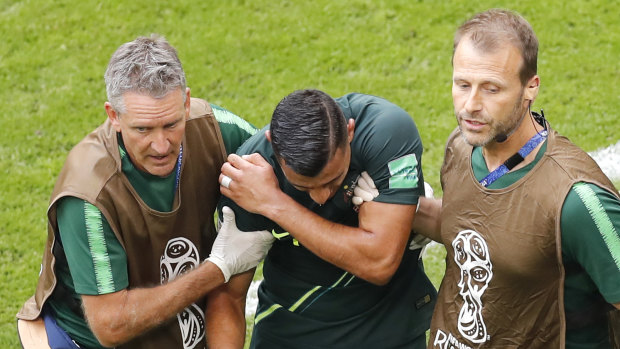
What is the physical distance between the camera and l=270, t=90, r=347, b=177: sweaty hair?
3750mm

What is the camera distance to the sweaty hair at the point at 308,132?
12.3ft

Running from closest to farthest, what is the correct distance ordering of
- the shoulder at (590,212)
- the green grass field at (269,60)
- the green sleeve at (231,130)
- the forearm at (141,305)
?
the shoulder at (590,212)
the forearm at (141,305)
the green sleeve at (231,130)
the green grass field at (269,60)

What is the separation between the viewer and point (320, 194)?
4.02 meters

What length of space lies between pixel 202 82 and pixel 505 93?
5.15 m

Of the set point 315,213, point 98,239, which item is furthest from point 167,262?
point 315,213

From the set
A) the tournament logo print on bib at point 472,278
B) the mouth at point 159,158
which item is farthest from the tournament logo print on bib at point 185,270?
the tournament logo print on bib at point 472,278

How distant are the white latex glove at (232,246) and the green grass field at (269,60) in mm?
3208

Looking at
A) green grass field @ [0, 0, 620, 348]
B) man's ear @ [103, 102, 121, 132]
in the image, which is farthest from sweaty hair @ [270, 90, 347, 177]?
green grass field @ [0, 0, 620, 348]

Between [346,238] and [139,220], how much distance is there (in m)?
0.88

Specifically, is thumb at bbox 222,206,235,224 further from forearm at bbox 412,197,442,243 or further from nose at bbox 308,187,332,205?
forearm at bbox 412,197,442,243

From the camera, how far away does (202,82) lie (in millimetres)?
8406

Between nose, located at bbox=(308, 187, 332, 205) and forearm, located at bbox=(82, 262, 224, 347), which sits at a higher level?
nose, located at bbox=(308, 187, 332, 205)

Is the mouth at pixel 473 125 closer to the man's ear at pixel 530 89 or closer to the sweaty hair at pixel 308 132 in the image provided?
the man's ear at pixel 530 89

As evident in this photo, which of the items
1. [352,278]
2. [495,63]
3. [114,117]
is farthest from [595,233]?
[114,117]
